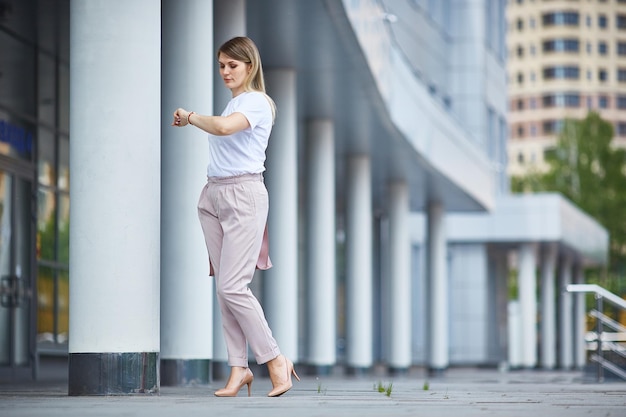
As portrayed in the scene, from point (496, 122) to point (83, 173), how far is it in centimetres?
4252

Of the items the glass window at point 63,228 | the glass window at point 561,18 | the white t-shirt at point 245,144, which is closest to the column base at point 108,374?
the white t-shirt at point 245,144

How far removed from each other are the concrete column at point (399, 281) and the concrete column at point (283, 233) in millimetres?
9489

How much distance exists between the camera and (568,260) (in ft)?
159

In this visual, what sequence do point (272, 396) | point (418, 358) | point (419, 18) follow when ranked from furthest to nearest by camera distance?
point (418, 358)
point (419, 18)
point (272, 396)

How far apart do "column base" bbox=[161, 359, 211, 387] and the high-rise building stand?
119 m

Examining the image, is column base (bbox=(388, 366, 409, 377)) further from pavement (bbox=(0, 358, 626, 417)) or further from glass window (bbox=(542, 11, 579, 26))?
glass window (bbox=(542, 11, 579, 26))

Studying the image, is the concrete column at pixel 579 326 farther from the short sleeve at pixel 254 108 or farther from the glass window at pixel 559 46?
the glass window at pixel 559 46

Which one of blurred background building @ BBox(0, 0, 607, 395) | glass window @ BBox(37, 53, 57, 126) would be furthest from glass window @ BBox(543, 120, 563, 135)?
glass window @ BBox(37, 53, 57, 126)

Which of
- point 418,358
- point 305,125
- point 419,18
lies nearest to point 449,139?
point 305,125

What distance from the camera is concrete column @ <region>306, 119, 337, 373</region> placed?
22.1 meters

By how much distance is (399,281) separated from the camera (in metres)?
28.5

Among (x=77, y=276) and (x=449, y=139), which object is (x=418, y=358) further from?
(x=77, y=276)

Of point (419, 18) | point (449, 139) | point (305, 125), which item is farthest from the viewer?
point (419, 18)

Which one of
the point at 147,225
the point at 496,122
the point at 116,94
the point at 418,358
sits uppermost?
the point at 496,122
